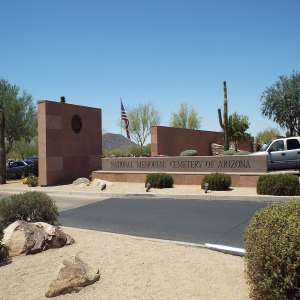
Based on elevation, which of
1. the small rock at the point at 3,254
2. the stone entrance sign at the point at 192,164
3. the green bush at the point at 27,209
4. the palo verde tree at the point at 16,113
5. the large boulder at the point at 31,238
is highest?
the palo verde tree at the point at 16,113

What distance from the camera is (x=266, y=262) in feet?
14.6

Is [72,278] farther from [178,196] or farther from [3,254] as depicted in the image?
[178,196]

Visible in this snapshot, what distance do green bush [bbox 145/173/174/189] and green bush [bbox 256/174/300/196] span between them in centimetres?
525

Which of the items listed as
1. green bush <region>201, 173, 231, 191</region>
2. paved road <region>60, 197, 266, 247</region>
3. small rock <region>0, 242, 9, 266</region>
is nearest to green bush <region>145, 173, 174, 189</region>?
green bush <region>201, 173, 231, 191</region>

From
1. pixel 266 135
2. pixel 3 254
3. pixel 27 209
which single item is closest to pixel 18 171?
pixel 27 209

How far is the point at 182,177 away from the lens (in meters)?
20.4

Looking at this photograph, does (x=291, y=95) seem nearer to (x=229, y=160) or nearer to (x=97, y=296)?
(x=229, y=160)

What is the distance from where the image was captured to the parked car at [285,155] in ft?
67.4

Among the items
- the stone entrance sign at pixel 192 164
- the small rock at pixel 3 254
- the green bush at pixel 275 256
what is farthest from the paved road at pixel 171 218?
the stone entrance sign at pixel 192 164

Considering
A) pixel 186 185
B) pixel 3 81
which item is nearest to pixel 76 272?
pixel 186 185

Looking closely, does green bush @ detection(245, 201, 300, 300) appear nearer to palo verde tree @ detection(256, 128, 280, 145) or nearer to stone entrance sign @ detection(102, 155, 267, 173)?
stone entrance sign @ detection(102, 155, 267, 173)

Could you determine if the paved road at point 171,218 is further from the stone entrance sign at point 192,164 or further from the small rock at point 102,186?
the stone entrance sign at point 192,164

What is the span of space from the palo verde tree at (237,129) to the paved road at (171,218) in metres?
37.1

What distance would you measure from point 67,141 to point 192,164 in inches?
314
